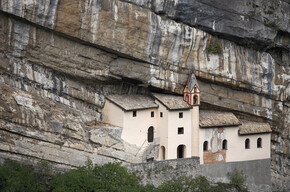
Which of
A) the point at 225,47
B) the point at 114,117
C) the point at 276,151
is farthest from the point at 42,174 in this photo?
the point at 276,151

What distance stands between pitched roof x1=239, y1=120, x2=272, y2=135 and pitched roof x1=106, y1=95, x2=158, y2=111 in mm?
8127

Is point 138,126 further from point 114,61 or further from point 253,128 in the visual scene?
point 253,128

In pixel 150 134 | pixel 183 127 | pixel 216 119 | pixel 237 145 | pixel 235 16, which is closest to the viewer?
pixel 150 134

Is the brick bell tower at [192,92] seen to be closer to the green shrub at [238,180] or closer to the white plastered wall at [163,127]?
the white plastered wall at [163,127]

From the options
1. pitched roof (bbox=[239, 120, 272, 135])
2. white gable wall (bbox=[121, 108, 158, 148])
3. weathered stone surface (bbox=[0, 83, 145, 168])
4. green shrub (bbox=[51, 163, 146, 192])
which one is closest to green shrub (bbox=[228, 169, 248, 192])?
pitched roof (bbox=[239, 120, 272, 135])

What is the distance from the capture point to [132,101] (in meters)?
58.4

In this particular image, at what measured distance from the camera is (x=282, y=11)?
6238 centimetres

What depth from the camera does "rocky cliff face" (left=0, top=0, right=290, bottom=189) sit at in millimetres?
53344

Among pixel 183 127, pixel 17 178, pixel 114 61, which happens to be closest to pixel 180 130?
pixel 183 127

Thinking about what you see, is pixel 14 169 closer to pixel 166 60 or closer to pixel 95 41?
pixel 95 41

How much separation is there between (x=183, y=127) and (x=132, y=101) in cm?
466

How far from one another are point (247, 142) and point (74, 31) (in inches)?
722

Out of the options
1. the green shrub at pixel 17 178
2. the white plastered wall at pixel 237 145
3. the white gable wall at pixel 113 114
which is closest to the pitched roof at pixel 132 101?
the white gable wall at pixel 113 114

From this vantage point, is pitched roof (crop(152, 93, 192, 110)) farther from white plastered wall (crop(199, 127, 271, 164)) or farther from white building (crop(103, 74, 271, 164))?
white plastered wall (crop(199, 127, 271, 164))
